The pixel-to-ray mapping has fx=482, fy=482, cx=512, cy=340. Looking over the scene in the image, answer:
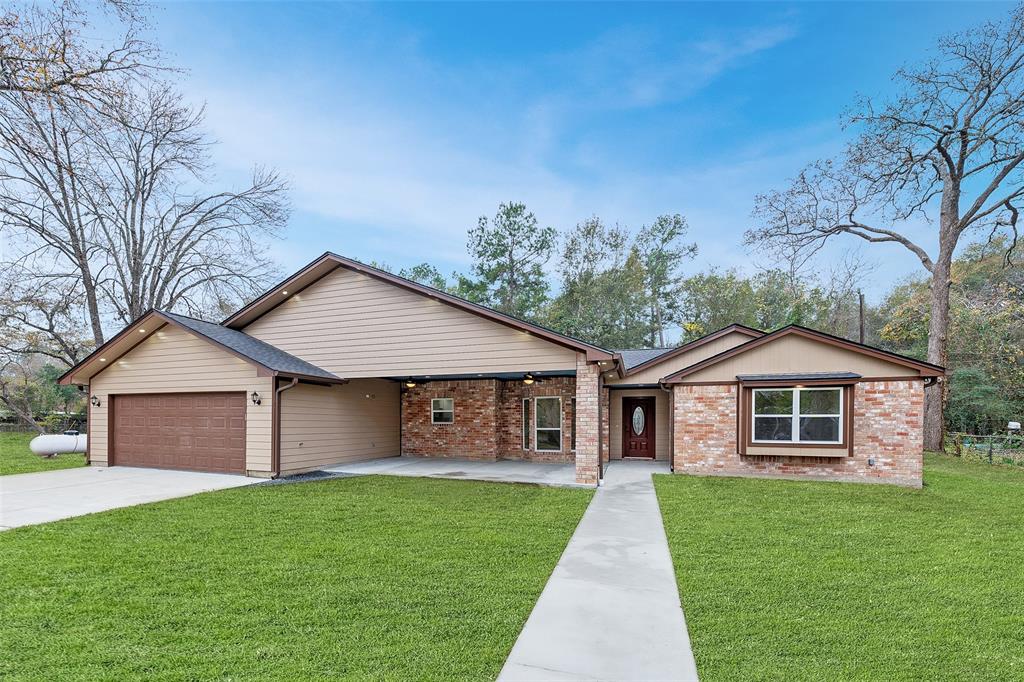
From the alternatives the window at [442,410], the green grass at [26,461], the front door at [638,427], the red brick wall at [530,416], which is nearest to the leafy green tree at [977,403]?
the front door at [638,427]

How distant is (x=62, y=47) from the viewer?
5.81 m

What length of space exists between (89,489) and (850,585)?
1179 cm

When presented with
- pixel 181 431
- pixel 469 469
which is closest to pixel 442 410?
pixel 469 469

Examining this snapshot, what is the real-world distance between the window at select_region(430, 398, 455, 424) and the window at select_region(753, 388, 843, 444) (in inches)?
320

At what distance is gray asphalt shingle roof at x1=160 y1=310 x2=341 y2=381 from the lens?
1073 centimetres

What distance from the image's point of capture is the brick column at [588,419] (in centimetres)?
959

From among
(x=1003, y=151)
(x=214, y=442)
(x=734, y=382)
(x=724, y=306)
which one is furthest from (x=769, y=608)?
(x=724, y=306)

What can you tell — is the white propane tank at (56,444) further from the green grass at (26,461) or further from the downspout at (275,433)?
the downspout at (275,433)

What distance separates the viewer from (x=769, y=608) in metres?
3.84

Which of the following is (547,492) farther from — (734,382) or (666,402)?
(666,402)

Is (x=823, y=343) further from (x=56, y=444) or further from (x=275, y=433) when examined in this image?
(x=56, y=444)

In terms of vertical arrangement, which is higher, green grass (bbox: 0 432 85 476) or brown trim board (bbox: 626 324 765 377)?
brown trim board (bbox: 626 324 765 377)

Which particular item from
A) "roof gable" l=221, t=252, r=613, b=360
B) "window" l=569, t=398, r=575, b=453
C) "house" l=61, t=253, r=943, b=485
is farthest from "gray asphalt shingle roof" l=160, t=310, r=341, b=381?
"window" l=569, t=398, r=575, b=453

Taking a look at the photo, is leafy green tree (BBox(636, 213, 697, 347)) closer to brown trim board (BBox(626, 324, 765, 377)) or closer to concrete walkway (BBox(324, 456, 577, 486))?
brown trim board (BBox(626, 324, 765, 377))
